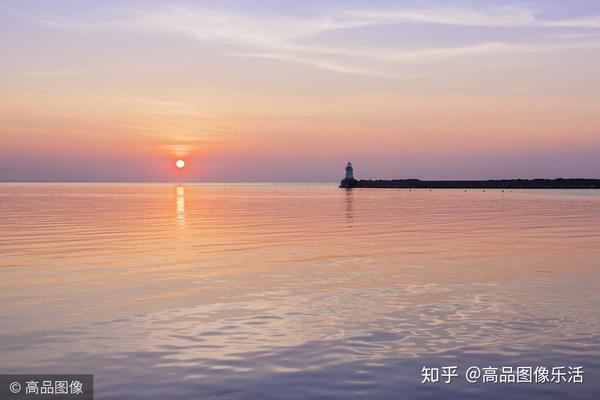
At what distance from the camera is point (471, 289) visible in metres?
17.1

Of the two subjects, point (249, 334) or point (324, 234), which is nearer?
point (249, 334)

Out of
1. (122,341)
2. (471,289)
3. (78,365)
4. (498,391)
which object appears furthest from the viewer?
(471,289)

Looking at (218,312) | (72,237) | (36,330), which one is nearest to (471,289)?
(218,312)

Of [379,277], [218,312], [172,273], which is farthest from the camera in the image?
[172,273]

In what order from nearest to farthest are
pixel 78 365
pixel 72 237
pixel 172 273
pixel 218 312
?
pixel 78 365 < pixel 218 312 < pixel 172 273 < pixel 72 237

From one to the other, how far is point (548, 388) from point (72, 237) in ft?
99.3

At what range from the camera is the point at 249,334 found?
1215 centimetres

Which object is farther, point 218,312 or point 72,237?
point 72,237

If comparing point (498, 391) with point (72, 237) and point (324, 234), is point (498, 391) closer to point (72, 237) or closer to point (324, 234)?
point (324, 234)

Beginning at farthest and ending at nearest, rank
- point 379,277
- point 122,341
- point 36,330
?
point 379,277 < point 36,330 < point 122,341

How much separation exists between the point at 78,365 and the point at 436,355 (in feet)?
20.7

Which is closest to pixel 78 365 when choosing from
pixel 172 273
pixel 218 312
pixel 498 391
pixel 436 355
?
pixel 218 312

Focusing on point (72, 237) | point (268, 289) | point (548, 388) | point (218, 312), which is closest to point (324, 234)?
point (72, 237)

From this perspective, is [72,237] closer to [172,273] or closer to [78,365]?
[172,273]
